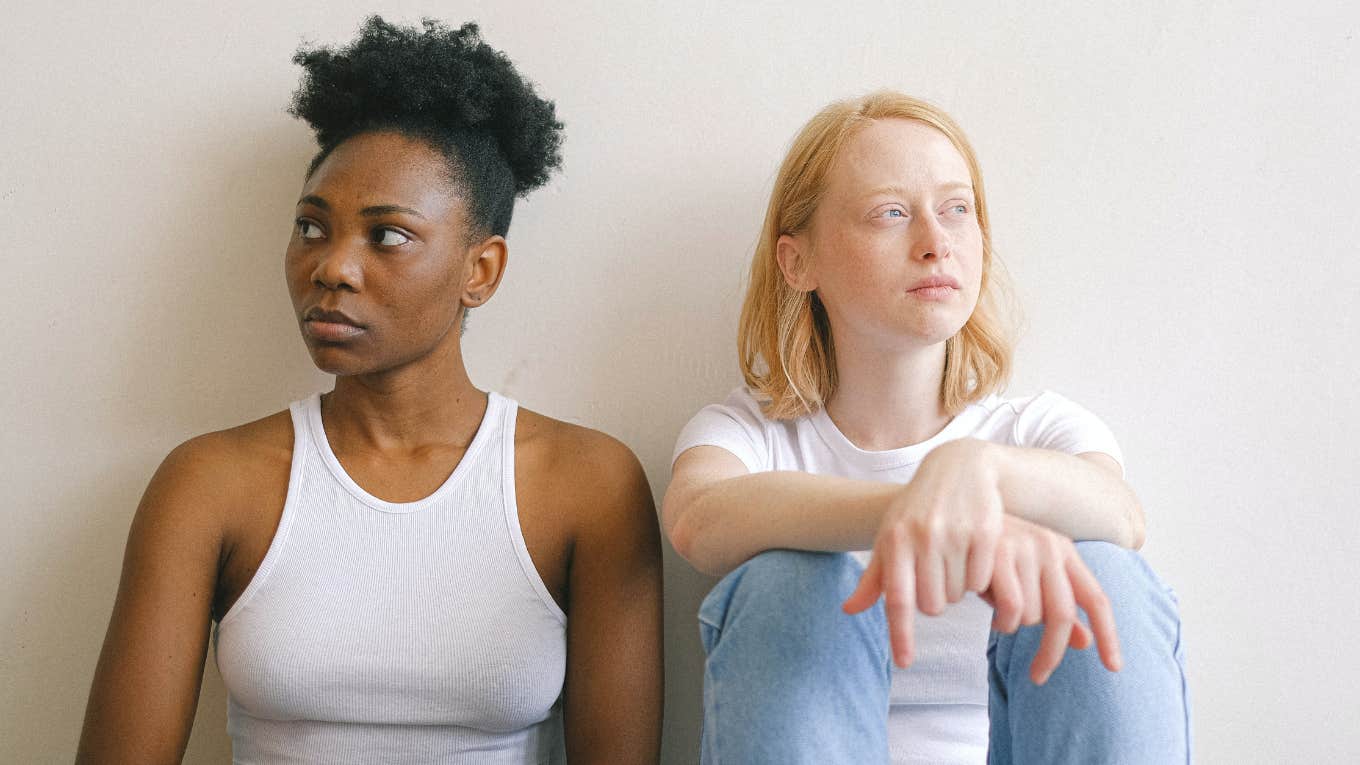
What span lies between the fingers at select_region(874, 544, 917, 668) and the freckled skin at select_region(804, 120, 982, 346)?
0.37 m

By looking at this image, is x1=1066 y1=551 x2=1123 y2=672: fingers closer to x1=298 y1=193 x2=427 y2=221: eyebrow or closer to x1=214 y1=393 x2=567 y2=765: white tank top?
x1=214 y1=393 x2=567 y2=765: white tank top

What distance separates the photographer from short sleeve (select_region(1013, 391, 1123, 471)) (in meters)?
1.12

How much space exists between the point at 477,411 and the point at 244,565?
298mm

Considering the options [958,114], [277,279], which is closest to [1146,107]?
[958,114]

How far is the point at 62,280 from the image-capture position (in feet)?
4.47

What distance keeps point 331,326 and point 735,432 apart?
1.44ft

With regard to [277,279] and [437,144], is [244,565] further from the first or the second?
[437,144]

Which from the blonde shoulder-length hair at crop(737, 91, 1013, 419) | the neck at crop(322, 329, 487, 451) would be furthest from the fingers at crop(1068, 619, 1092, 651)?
the neck at crop(322, 329, 487, 451)

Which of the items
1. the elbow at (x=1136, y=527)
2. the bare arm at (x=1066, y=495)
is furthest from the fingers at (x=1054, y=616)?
the elbow at (x=1136, y=527)

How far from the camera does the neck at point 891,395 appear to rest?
3.87ft

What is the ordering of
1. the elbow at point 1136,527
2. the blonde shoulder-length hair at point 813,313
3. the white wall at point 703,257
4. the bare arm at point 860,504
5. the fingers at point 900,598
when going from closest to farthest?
1. the fingers at point 900,598
2. the bare arm at point 860,504
3. the elbow at point 1136,527
4. the blonde shoulder-length hair at point 813,313
5. the white wall at point 703,257

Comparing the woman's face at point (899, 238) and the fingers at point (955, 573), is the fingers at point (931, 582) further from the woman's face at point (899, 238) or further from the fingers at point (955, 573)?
the woman's face at point (899, 238)

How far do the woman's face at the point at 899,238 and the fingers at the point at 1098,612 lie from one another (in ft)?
1.18

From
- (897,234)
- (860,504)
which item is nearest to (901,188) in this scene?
(897,234)
